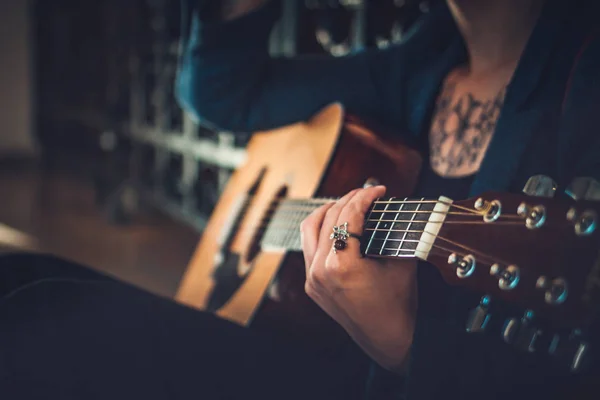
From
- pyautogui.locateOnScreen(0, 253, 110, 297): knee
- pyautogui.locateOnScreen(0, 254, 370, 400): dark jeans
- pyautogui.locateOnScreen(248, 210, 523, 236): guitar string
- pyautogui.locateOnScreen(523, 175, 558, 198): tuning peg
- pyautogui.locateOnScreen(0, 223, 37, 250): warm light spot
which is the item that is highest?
pyautogui.locateOnScreen(523, 175, 558, 198): tuning peg

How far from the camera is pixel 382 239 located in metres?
0.54

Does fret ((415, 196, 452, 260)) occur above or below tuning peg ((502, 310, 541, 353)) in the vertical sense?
above

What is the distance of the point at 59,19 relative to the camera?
4.39 metres

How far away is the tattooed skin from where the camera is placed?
69 cm

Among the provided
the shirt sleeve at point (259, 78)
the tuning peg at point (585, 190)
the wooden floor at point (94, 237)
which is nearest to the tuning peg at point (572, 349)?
the tuning peg at point (585, 190)

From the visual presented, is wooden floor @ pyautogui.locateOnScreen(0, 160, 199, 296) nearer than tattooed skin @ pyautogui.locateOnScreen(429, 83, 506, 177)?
No

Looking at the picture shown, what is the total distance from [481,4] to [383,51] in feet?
0.88

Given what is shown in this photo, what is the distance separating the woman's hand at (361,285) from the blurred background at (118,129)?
0.53m

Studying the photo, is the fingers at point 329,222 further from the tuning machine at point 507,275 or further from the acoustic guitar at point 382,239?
the tuning machine at point 507,275

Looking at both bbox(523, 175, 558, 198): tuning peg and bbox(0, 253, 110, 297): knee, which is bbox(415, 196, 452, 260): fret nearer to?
bbox(523, 175, 558, 198): tuning peg

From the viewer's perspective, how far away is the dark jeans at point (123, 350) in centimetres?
63

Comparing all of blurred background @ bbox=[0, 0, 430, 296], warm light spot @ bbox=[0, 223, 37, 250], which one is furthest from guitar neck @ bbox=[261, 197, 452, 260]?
warm light spot @ bbox=[0, 223, 37, 250]

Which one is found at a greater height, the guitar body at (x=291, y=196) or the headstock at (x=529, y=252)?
the headstock at (x=529, y=252)

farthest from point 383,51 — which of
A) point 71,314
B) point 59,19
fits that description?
point 59,19
